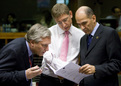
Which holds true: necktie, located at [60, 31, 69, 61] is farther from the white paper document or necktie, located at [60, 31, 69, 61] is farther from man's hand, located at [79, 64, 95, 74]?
man's hand, located at [79, 64, 95, 74]

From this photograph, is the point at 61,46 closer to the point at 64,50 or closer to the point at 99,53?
the point at 64,50

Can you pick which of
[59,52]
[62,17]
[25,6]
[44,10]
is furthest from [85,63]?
[25,6]

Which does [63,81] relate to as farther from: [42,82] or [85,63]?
[85,63]

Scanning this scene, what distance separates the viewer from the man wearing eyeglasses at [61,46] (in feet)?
8.31

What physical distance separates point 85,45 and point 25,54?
654mm

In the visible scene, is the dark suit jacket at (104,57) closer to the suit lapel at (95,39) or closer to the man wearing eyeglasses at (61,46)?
the suit lapel at (95,39)

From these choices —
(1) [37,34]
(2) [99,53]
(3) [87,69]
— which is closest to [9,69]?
(1) [37,34]

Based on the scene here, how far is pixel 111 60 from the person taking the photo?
6.95ft

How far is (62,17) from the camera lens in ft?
8.33

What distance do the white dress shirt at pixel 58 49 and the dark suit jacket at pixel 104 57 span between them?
0.86 ft

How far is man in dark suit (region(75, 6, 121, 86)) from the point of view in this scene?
212 centimetres

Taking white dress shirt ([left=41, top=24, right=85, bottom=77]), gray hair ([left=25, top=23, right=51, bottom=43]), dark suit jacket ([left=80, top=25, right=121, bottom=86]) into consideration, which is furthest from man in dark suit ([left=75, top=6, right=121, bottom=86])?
gray hair ([left=25, top=23, right=51, bottom=43])

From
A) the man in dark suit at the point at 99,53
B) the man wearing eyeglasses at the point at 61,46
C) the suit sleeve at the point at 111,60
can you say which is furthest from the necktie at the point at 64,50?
the suit sleeve at the point at 111,60

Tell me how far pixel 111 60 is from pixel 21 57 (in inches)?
33.5
